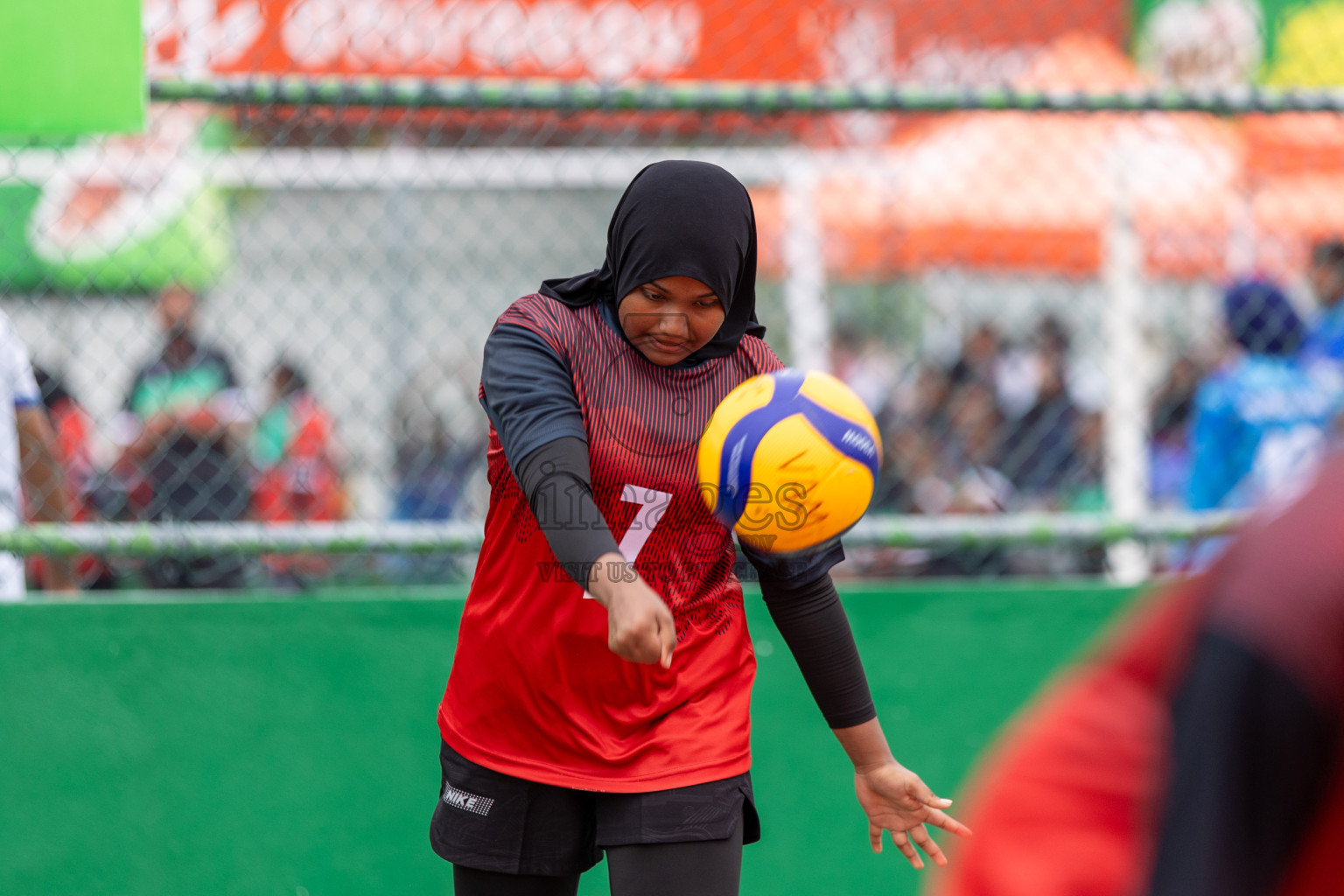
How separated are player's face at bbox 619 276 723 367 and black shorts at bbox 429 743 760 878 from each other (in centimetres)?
84

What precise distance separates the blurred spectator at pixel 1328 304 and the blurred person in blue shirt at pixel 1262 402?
7 cm

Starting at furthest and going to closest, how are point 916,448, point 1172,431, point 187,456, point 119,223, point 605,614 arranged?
point 1172,431
point 119,223
point 916,448
point 187,456
point 605,614

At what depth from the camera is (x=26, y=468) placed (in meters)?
3.70

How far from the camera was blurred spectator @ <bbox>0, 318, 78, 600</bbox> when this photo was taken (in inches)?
143

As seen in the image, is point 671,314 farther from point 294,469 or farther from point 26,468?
point 294,469

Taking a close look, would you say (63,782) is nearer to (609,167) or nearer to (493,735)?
(493,735)

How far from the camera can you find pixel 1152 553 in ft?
14.3

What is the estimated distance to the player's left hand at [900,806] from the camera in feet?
8.40

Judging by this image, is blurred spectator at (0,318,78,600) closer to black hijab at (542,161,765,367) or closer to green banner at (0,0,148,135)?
green banner at (0,0,148,135)

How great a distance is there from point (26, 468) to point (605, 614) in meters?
2.14

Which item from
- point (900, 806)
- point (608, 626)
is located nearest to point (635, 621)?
point (608, 626)

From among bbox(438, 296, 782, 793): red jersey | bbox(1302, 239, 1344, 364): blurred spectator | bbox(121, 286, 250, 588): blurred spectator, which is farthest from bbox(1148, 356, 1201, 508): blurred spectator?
bbox(438, 296, 782, 793): red jersey

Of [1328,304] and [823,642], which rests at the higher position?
[1328,304]

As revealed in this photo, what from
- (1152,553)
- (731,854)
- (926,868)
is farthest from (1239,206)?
(731,854)
